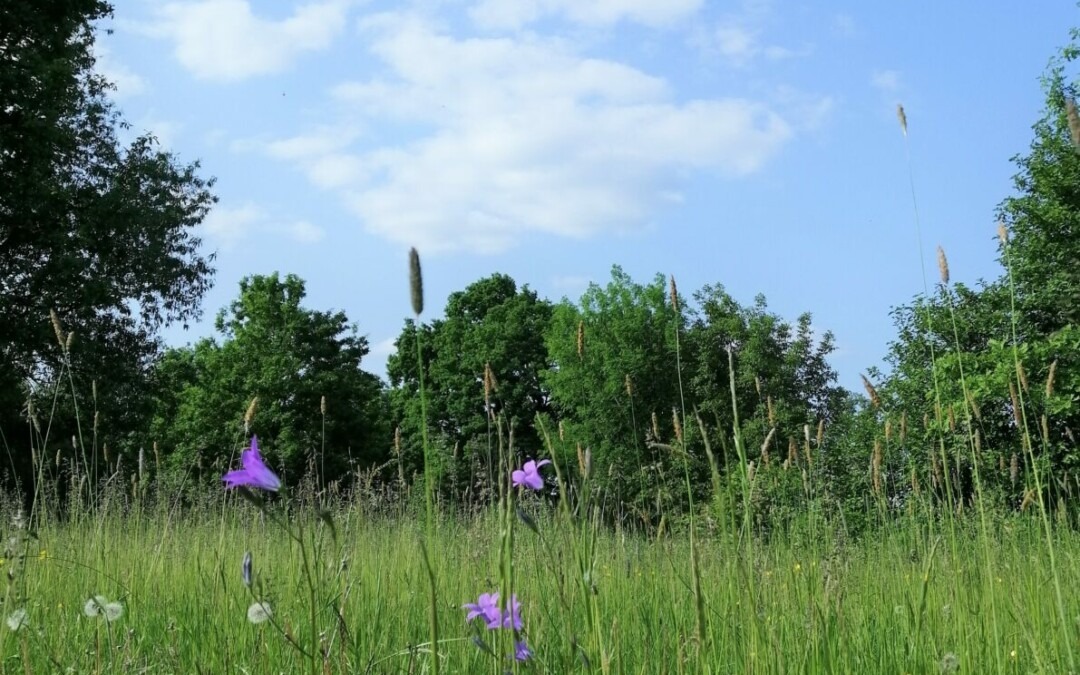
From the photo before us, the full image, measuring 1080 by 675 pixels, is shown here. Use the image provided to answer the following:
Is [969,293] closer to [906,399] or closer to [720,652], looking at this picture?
[906,399]

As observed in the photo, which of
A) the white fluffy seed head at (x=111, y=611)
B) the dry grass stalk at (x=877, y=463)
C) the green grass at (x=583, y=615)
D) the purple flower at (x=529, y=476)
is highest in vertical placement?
the purple flower at (x=529, y=476)

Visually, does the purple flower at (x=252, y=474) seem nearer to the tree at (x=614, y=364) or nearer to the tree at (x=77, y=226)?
the tree at (x=77, y=226)

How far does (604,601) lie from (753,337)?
28.3 metres

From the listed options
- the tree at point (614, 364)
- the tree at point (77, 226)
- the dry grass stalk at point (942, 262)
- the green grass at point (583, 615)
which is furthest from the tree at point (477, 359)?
the dry grass stalk at point (942, 262)

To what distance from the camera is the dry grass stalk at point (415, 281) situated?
0.95 metres

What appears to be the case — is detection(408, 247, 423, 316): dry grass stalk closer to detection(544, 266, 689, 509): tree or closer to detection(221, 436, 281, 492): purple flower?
detection(221, 436, 281, 492): purple flower

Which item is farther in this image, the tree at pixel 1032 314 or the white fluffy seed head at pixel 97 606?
the tree at pixel 1032 314

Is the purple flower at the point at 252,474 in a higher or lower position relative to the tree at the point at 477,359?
lower

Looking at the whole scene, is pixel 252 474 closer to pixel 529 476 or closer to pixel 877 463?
pixel 529 476

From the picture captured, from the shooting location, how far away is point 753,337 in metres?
31.1

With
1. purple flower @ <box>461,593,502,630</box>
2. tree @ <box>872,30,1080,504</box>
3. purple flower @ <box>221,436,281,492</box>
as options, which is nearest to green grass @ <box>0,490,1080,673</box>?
purple flower @ <box>461,593,502,630</box>

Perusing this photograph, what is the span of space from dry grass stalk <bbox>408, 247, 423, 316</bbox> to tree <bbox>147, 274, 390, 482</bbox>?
28.6 meters

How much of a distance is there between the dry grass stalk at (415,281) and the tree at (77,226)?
47.3 ft

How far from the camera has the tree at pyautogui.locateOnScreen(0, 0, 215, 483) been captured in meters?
13.8
